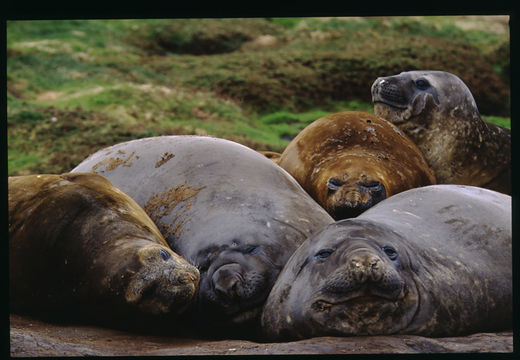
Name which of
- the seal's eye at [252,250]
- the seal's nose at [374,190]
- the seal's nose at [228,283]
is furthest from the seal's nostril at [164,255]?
the seal's nose at [374,190]

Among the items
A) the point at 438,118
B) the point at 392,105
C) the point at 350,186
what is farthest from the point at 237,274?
the point at 438,118

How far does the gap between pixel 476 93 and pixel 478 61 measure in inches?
111

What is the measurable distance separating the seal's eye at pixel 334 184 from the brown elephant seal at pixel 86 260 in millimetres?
1349

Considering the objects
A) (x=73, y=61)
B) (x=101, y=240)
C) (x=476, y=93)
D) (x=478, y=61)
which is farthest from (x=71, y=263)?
(x=73, y=61)

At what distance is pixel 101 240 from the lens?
3.51 m

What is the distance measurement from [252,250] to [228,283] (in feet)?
0.87

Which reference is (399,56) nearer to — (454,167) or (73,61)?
(454,167)

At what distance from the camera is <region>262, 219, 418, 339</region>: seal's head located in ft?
9.60

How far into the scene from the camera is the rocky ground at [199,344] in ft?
9.27

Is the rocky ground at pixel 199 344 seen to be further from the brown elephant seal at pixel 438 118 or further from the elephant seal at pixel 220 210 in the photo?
the brown elephant seal at pixel 438 118

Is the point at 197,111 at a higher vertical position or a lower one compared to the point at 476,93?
lower

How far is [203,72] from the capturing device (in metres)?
16.2

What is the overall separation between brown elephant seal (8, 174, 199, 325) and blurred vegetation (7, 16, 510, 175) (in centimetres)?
590

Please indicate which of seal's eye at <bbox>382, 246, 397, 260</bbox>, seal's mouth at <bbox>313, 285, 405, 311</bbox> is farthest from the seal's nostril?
seal's eye at <bbox>382, 246, 397, 260</bbox>
